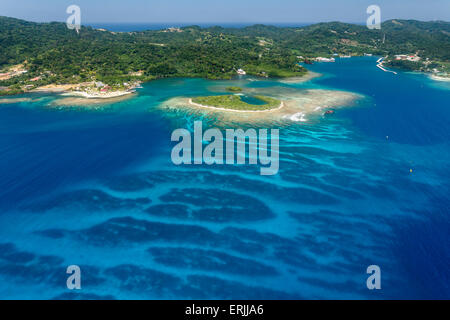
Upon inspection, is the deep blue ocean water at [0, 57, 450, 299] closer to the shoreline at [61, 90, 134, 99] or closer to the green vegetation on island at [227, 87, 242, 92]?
the shoreline at [61, 90, 134, 99]

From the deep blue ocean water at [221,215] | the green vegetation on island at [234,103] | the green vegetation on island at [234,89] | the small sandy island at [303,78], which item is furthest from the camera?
the small sandy island at [303,78]

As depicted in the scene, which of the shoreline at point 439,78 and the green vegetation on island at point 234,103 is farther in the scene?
the shoreline at point 439,78

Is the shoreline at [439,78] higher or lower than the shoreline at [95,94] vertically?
higher

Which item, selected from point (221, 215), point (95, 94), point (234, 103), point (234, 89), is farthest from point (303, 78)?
point (221, 215)

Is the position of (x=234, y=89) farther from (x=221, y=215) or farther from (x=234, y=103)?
(x=221, y=215)

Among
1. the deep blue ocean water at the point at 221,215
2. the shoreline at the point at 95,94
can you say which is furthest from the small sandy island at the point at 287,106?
the shoreline at the point at 95,94

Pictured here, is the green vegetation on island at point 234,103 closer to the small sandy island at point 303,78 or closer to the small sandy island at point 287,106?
the small sandy island at point 287,106
